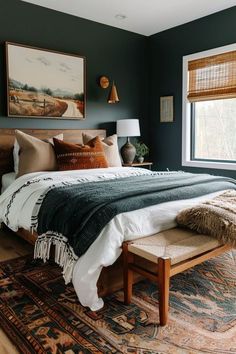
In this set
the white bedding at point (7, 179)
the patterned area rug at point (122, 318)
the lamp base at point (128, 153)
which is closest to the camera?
the patterned area rug at point (122, 318)

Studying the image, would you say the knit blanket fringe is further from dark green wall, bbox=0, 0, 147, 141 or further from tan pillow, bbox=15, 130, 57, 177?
dark green wall, bbox=0, 0, 147, 141

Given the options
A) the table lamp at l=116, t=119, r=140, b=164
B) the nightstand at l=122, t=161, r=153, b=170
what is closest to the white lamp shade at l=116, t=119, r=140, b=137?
the table lamp at l=116, t=119, r=140, b=164

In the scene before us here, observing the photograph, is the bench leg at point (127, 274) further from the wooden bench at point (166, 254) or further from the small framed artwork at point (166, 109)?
the small framed artwork at point (166, 109)

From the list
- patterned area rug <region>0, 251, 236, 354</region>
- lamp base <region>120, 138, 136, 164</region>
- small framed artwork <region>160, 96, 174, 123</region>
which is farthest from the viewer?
small framed artwork <region>160, 96, 174, 123</region>

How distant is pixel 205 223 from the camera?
2143 millimetres

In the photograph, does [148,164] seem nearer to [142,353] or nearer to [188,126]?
[188,126]

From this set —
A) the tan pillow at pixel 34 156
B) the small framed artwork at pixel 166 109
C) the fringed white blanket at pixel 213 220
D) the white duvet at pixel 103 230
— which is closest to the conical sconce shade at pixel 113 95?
the small framed artwork at pixel 166 109

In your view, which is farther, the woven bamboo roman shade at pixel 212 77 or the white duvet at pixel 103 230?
the woven bamboo roman shade at pixel 212 77

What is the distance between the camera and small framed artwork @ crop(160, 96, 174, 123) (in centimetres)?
472

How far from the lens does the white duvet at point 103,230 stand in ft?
6.34

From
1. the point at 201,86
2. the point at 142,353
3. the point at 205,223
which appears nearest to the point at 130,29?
the point at 201,86

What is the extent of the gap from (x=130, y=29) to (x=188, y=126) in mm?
1648

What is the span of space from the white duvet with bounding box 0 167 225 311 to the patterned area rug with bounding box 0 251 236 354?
0.59ft

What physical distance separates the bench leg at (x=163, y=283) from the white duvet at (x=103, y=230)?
1.08 feet
